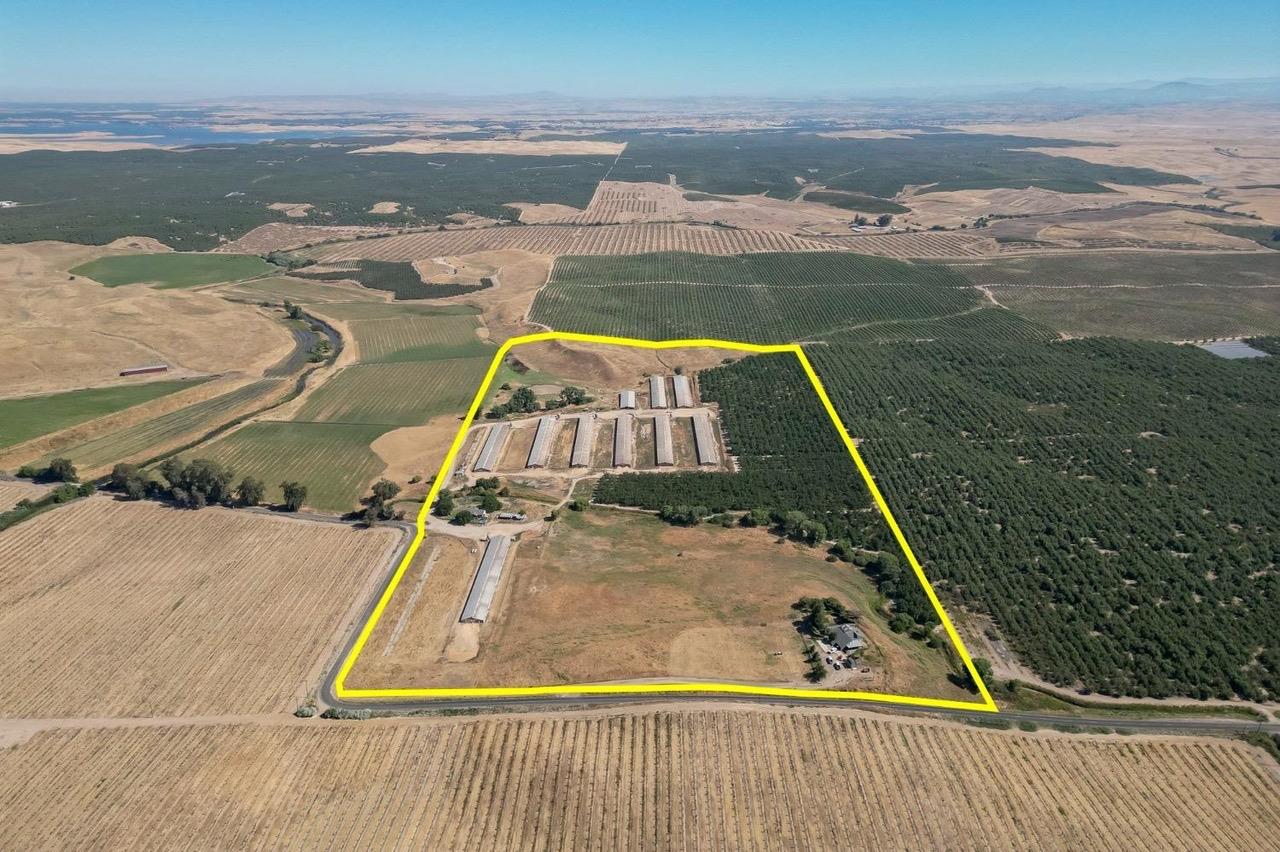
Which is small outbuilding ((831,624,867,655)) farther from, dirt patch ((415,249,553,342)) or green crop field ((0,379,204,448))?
green crop field ((0,379,204,448))

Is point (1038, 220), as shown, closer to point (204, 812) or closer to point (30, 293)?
point (204, 812)

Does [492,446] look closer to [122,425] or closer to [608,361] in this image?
[608,361]

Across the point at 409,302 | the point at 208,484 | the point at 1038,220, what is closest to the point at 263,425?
the point at 208,484

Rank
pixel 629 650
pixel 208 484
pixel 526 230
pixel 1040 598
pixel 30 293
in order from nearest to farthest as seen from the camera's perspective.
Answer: pixel 629 650 → pixel 1040 598 → pixel 208 484 → pixel 30 293 → pixel 526 230

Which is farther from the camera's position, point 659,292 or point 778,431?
point 659,292

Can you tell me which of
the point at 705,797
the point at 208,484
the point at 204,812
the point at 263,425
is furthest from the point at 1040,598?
the point at 263,425

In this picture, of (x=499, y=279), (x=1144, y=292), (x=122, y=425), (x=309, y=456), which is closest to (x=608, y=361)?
(x=309, y=456)

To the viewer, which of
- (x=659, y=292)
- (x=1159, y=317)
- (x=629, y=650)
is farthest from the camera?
(x=659, y=292)

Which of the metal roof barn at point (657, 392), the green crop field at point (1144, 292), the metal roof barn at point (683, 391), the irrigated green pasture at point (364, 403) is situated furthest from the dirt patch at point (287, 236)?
the green crop field at point (1144, 292)

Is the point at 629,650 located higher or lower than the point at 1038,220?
lower
